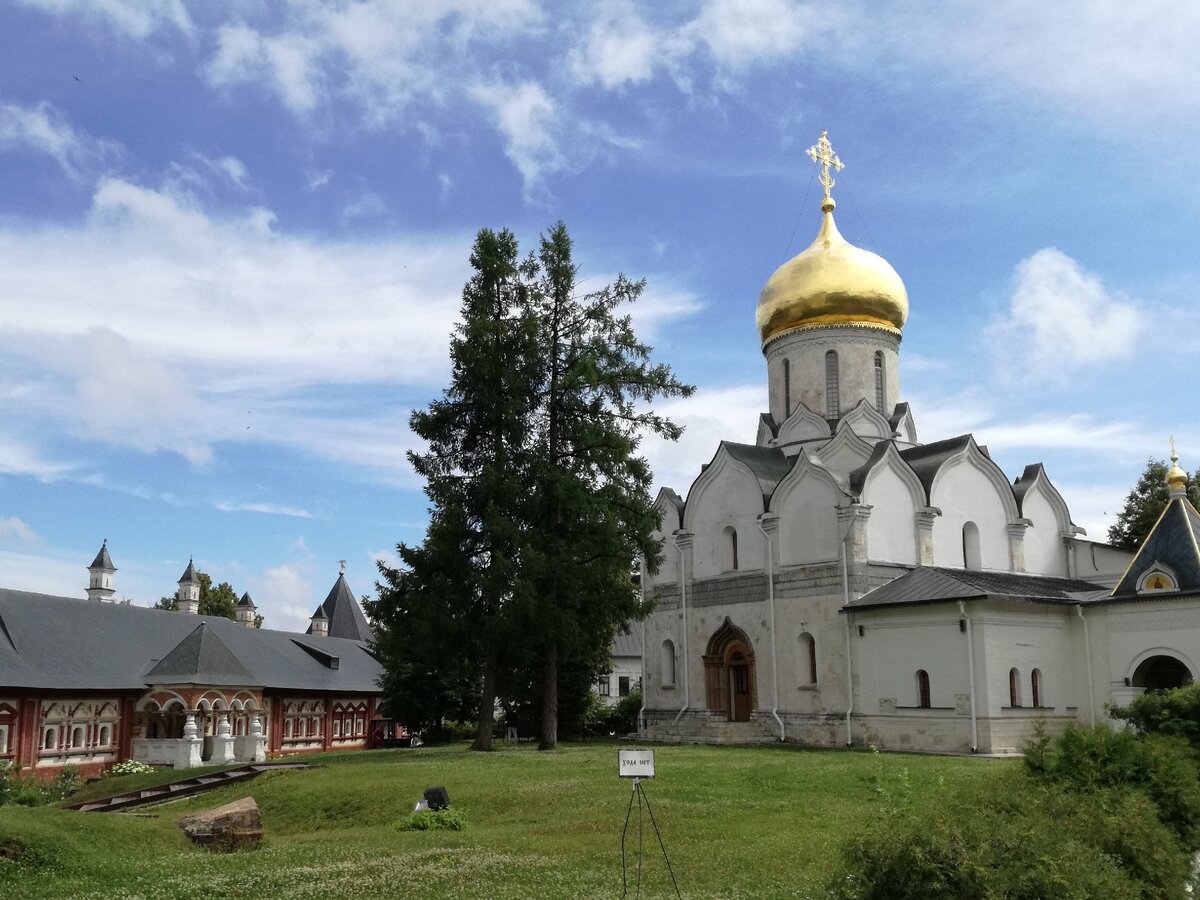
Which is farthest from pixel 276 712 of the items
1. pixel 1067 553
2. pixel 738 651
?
pixel 1067 553

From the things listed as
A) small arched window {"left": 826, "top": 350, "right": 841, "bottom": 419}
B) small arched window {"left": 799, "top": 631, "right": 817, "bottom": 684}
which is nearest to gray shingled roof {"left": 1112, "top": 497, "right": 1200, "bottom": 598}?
small arched window {"left": 799, "top": 631, "right": 817, "bottom": 684}

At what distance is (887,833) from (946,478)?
22.5 m

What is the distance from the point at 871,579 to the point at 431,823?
50.9 feet

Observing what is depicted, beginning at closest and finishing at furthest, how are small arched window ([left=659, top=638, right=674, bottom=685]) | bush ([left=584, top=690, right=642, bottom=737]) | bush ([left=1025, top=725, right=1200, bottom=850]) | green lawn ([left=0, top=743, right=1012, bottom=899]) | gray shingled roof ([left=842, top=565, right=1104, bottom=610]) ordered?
green lawn ([left=0, top=743, right=1012, bottom=899]) → bush ([left=1025, top=725, right=1200, bottom=850]) → gray shingled roof ([left=842, top=565, right=1104, bottom=610]) → small arched window ([left=659, top=638, right=674, bottom=685]) → bush ([left=584, top=690, right=642, bottom=737])

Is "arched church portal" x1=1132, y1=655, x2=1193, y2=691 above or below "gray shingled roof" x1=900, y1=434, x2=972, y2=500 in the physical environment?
below

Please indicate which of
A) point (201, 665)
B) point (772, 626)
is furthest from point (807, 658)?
point (201, 665)

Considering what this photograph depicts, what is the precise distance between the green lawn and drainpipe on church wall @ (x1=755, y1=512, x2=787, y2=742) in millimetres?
7460

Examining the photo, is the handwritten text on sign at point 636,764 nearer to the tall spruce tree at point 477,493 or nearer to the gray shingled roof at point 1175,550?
the tall spruce tree at point 477,493

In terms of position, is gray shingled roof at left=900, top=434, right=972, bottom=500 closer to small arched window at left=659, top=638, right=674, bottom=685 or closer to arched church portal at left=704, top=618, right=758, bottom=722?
arched church portal at left=704, top=618, right=758, bottom=722

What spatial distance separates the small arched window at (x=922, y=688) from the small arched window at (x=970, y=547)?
5.31 meters

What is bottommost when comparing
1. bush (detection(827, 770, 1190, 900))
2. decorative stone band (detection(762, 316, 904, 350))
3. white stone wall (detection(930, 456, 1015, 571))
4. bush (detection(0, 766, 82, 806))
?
bush (detection(0, 766, 82, 806))

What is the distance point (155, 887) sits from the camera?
33.0 ft

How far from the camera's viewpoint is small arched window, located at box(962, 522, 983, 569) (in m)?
29.3

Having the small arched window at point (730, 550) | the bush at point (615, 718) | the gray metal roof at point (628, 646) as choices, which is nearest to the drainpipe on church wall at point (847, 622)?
the small arched window at point (730, 550)
